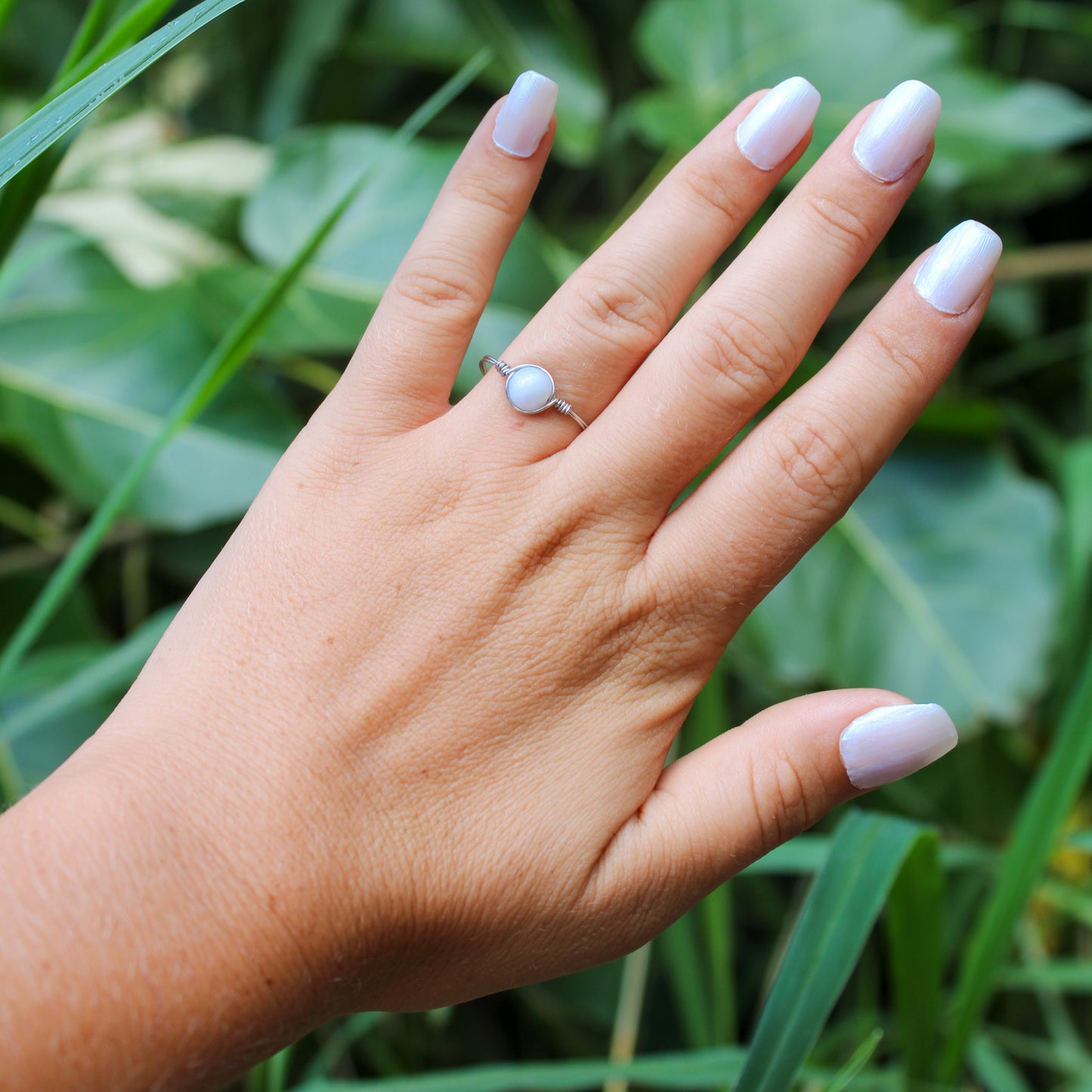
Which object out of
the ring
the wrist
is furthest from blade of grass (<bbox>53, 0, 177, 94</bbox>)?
the wrist

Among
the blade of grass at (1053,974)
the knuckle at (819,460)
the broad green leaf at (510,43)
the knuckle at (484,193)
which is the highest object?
the broad green leaf at (510,43)

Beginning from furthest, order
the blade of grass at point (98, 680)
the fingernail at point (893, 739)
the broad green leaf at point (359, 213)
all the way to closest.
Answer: the broad green leaf at point (359, 213)
the blade of grass at point (98, 680)
the fingernail at point (893, 739)

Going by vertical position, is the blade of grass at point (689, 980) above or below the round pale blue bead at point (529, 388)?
below

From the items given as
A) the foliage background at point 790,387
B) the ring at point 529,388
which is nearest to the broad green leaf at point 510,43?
the foliage background at point 790,387

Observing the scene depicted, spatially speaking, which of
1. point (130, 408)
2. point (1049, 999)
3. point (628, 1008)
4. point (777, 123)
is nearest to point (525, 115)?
point (777, 123)

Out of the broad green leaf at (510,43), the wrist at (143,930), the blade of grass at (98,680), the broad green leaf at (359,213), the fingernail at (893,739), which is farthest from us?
the broad green leaf at (510,43)

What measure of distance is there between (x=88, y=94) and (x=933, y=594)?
0.77m

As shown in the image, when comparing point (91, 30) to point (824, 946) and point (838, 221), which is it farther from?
point (824, 946)

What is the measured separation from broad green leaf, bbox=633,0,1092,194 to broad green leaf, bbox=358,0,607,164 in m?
0.07

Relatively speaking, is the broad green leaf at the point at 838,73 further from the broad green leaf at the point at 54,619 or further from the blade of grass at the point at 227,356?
the broad green leaf at the point at 54,619

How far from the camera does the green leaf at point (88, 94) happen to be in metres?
0.43

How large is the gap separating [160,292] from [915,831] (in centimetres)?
78

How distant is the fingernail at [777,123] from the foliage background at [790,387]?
293mm

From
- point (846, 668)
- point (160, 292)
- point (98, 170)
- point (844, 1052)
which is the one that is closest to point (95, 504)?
point (160, 292)
